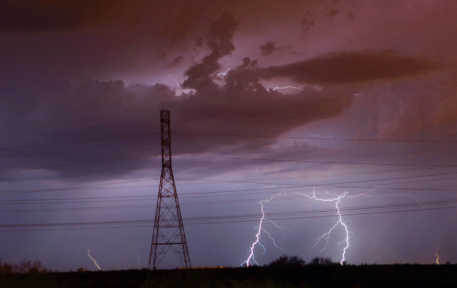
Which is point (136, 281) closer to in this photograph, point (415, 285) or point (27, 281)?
point (27, 281)

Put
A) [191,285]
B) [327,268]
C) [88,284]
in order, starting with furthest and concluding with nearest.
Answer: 1. [327,268]
2. [88,284]
3. [191,285]

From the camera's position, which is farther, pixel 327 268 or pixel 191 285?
pixel 327 268

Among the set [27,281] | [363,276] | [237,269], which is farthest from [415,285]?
[27,281]

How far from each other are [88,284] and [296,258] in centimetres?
2704

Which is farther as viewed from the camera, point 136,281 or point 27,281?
point 136,281

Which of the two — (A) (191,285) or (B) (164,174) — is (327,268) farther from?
(A) (191,285)

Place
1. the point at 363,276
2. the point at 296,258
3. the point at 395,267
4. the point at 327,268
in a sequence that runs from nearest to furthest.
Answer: the point at 363,276, the point at 327,268, the point at 395,267, the point at 296,258

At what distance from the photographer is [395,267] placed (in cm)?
4200

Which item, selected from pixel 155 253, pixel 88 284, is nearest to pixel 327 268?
pixel 155 253

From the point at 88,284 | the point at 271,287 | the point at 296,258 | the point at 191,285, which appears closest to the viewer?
the point at 271,287

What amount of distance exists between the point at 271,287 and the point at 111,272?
22304mm

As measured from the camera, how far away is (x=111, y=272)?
132ft

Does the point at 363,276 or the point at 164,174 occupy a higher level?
the point at 164,174

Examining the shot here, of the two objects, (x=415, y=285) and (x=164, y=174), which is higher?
(x=164, y=174)
